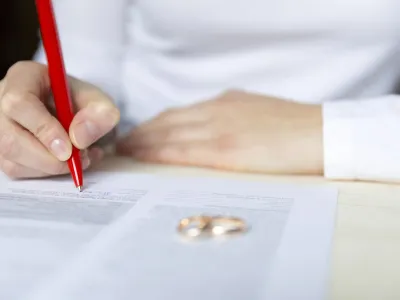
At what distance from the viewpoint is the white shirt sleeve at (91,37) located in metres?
0.81

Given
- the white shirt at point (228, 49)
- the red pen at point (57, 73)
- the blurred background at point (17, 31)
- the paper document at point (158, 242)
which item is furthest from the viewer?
the blurred background at point (17, 31)

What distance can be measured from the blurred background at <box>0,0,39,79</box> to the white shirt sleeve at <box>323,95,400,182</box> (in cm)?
77

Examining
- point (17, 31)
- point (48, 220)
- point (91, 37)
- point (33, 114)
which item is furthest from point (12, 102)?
point (17, 31)

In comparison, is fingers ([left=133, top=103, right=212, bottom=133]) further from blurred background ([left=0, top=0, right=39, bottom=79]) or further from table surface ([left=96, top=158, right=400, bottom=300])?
blurred background ([left=0, top=0, right=39, bottom=79])

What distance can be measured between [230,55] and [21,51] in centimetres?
55

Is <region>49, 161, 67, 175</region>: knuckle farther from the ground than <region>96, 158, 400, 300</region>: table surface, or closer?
farther from the ground

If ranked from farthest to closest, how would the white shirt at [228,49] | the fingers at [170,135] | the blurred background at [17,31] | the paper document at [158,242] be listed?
the blurred background at [17,31], the white shirt at [228,49], the fingers at [170,135], the paper document at [158,242]

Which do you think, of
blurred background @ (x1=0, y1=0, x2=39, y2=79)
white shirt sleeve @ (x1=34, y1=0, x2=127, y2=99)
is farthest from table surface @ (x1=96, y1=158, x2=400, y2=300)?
blurred background @ (x1=0, y1=0, x2=39, y2=79)

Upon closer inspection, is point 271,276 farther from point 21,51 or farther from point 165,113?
point 21,51

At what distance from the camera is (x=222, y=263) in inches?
15.2

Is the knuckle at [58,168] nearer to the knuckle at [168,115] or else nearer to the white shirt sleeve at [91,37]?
the knuckle at [168,115]

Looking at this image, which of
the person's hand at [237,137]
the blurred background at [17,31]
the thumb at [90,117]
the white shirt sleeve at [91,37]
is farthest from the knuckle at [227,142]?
the blurred background at [17,31]

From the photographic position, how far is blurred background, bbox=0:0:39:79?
3.87 feet

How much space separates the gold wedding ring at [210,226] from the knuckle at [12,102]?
20 centimetres
